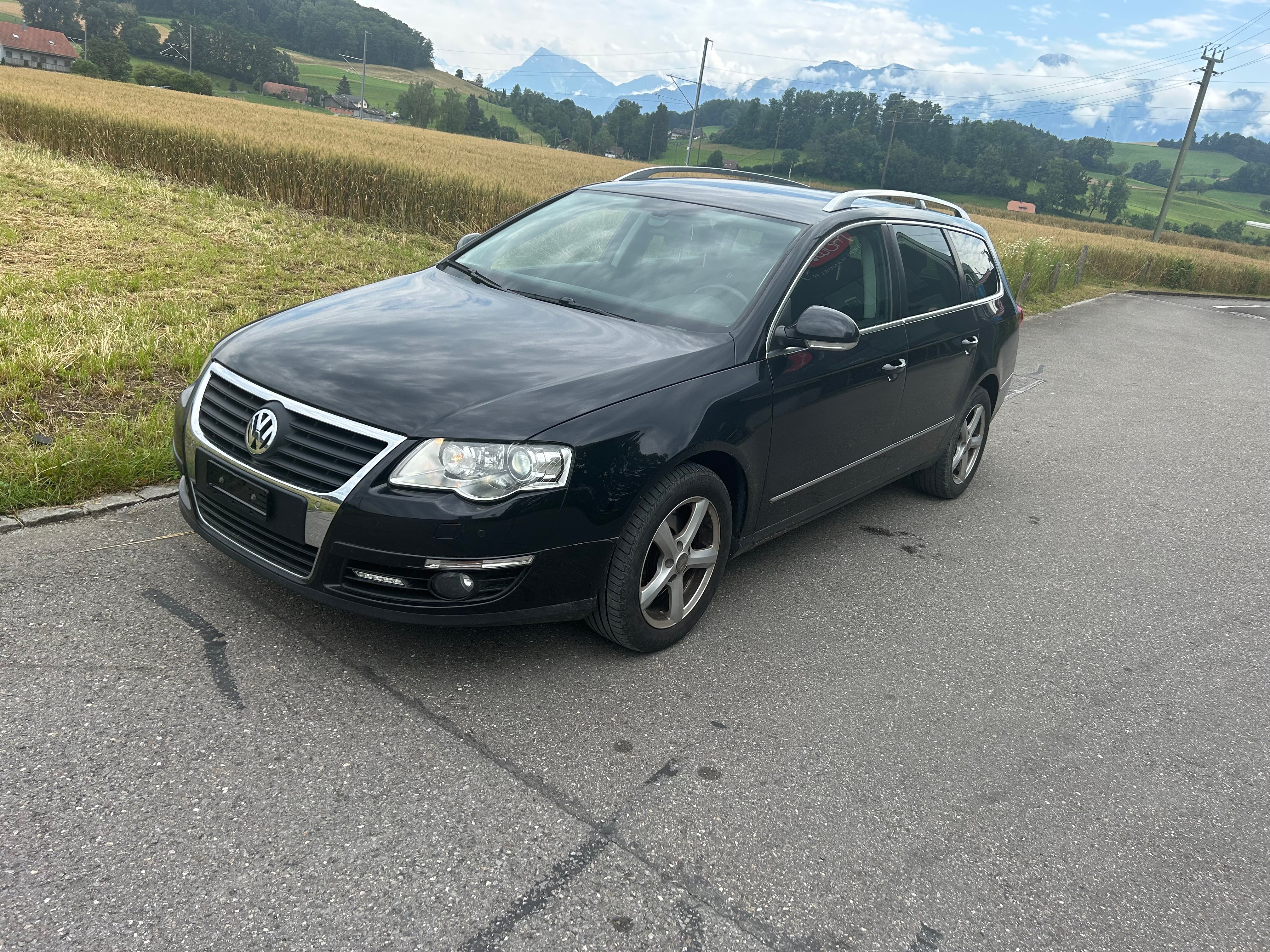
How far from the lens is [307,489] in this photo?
3076mm

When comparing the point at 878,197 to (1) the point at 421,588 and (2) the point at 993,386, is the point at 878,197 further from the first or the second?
(1) the point at 421,588

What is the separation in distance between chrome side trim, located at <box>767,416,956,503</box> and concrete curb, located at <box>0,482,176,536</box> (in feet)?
9.29

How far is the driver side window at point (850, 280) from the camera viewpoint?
13.6 feet

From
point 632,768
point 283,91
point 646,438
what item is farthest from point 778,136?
point 632,768

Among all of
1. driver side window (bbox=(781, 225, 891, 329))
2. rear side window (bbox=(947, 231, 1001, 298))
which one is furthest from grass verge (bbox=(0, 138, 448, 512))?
rear side window (bbox=(947, 231, 1001, 298))

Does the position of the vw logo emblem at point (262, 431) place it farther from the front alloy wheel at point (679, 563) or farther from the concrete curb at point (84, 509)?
the concrete curb at point (84, 509)

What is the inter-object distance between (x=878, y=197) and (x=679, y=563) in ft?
8.40

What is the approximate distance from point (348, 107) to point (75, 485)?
110504 millimetres

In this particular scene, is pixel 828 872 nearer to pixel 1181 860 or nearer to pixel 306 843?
pixel 1181 860

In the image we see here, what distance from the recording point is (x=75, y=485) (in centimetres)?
442

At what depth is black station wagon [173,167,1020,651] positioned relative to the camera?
3.07m

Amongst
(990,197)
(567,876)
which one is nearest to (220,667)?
(567,876)

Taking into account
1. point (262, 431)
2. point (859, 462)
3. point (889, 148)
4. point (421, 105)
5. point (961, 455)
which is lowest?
point (961, 455)

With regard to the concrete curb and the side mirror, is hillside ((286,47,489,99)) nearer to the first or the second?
the concrete curb
